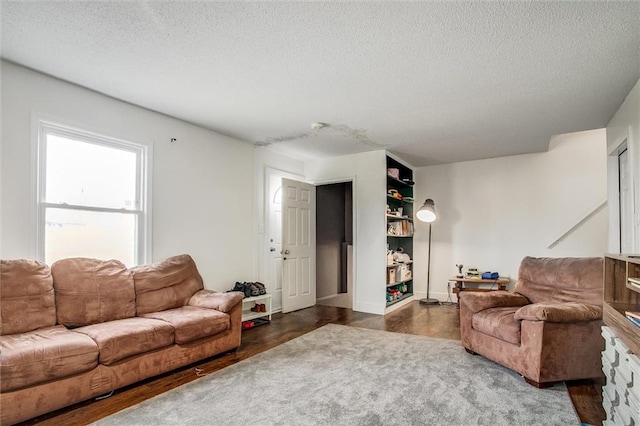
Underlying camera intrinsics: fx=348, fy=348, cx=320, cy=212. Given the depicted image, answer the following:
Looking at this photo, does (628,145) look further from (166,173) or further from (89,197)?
(89,197)

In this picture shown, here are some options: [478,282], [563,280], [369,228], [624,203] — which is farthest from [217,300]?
[624,203]

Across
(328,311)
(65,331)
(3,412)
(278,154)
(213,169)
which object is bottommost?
(328,311)

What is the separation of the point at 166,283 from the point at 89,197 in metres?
1.04

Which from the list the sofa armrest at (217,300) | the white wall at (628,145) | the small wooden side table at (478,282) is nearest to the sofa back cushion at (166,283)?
the sofa armrest at (217,300)

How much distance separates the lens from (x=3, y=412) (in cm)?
194

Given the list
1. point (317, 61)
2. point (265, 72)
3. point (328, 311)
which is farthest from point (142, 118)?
point (328, 311)

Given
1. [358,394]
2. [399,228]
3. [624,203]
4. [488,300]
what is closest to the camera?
[358,394]

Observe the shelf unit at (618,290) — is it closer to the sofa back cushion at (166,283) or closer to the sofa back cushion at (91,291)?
the sofa back cushion at (166,283)

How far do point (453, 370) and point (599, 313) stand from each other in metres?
1.17

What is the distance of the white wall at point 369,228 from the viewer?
5.10 meters

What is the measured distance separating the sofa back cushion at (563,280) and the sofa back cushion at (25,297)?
4193 millimetres

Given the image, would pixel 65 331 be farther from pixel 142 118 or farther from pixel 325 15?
pixel 325 15

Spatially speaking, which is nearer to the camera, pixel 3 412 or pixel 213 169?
pixel 3 412

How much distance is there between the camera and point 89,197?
316 centimetres
